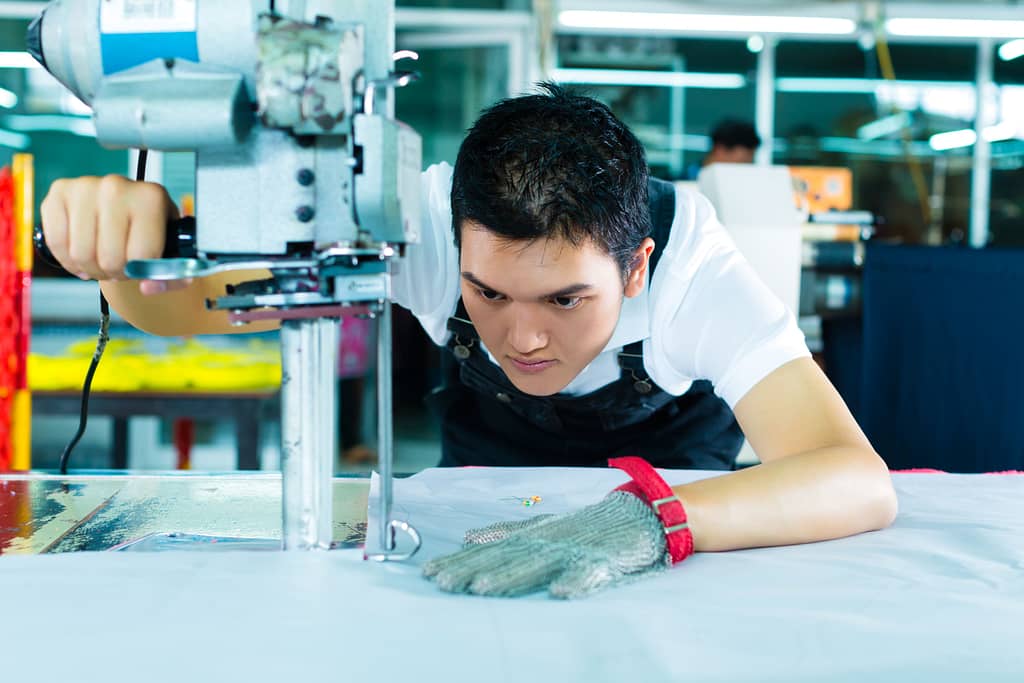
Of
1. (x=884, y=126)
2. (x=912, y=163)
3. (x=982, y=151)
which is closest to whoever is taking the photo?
(x=982, y=151)

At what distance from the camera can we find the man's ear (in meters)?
1.16

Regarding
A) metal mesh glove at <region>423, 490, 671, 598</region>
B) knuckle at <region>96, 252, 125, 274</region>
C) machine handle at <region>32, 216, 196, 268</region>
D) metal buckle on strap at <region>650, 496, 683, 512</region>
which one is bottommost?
metal mesh glove at <region>423, 490, 671, 598</region>

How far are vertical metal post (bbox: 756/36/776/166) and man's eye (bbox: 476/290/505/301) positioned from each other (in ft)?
16.4

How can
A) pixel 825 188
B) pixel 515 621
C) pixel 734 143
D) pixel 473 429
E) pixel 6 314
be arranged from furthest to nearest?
pixel 734 143 < pixel 825 188 < pixel 6 314 < pixel 473 429 < pixel 515 621

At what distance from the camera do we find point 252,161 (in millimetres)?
760

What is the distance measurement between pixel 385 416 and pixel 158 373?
1.92m

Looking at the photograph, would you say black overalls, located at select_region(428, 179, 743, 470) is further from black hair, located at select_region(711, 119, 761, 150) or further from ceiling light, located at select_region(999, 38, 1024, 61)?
ceiling light, located at select_region(999, 38, 1024, 61)

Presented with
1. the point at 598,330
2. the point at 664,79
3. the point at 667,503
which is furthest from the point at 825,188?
the point at 664,79

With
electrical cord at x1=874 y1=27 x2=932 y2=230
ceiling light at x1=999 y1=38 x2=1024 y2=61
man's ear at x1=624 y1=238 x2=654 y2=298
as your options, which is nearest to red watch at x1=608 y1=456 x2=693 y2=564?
man's ear at x1=624 y1=238 x2=654 y2=298

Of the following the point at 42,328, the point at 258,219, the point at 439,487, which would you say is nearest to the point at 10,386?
the point at 439,487

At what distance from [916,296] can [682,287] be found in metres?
1.31

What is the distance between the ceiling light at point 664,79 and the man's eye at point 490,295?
196 inches

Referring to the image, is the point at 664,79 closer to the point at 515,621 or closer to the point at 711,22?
the point at 711,22

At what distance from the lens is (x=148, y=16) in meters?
0.76
